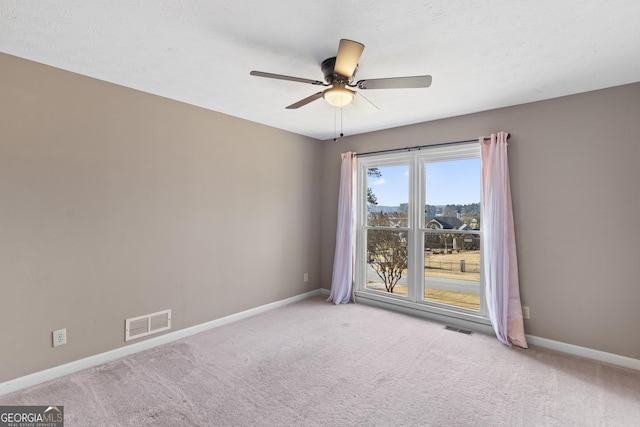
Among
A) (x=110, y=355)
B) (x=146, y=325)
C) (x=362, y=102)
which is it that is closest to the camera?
(x=362, y=102)

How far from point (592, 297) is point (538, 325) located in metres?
0.54

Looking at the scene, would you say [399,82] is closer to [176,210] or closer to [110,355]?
[176,210]

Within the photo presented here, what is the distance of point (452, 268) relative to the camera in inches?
148

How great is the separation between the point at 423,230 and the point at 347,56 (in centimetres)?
269

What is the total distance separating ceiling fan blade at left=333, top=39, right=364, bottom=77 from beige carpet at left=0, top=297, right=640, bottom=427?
230cm

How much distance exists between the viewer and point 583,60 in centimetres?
224

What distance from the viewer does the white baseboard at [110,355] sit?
7.32 feet

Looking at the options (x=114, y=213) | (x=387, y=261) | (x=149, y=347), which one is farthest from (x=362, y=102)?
(x=149, y=347)

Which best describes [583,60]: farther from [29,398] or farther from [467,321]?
[29,398]

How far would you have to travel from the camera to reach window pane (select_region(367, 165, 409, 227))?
4.16 meters

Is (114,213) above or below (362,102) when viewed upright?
below

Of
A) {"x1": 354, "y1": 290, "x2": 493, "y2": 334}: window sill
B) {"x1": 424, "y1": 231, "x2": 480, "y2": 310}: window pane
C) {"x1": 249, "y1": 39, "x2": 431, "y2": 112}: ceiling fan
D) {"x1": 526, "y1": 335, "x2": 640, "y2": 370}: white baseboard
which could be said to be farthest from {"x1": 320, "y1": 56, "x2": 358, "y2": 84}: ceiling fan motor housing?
{"x1": 526, "y1": 335, "x2": 640, "y2": 370}: white baseboard

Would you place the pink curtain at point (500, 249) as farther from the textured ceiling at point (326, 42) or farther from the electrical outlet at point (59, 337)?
the electrical outlet at point (59, 337)

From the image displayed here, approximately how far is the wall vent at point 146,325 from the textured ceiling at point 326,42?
2173 mm
